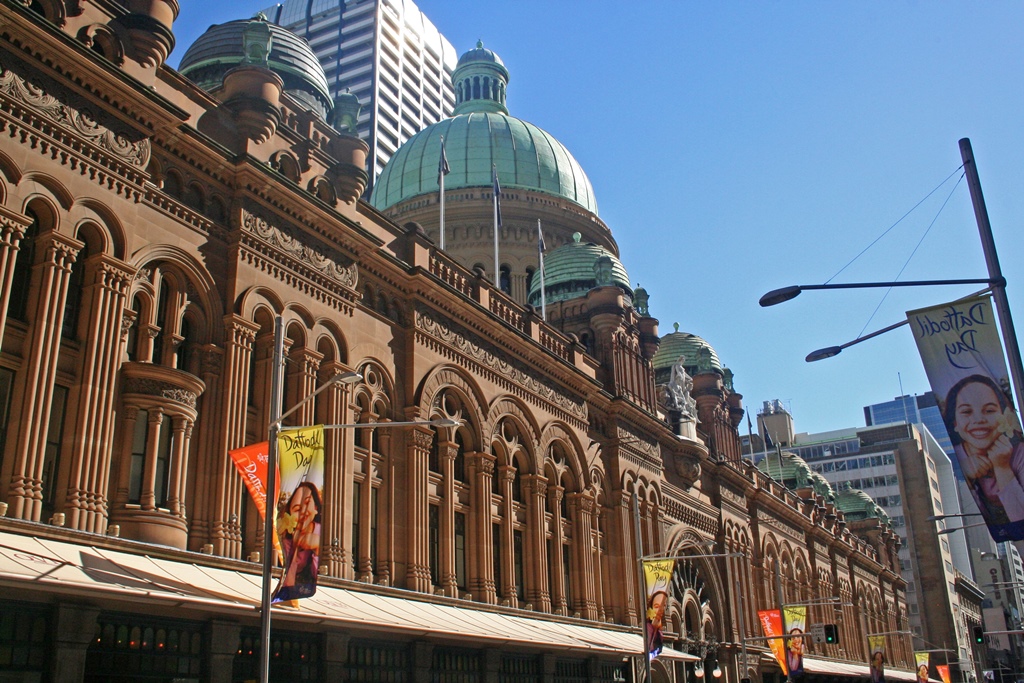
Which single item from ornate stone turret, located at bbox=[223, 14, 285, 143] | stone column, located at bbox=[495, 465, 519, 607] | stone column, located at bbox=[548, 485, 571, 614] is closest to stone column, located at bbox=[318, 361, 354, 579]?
ornate stone turret, located at bbox=[223, 14, 285, 143]

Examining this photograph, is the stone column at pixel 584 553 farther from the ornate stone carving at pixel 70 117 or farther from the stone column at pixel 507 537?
the ornate stone carving at pixel 70 117

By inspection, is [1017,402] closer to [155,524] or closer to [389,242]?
[155,524]

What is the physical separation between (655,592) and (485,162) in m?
35.9

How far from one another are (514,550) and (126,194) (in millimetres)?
20694

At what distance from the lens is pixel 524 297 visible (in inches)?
2447

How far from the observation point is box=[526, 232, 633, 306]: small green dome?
53625 millimetres

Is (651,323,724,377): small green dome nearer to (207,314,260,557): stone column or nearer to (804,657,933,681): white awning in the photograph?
(804,657,933,681): white awning

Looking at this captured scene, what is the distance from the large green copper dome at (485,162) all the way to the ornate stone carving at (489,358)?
2374 centimetres

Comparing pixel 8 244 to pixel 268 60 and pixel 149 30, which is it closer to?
pixel 149 30

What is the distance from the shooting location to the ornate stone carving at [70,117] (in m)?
21.5

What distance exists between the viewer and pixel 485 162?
65.9m

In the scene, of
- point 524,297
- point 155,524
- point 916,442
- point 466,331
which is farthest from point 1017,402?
point 916,442

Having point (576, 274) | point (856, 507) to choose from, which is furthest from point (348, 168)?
point (856, 507)

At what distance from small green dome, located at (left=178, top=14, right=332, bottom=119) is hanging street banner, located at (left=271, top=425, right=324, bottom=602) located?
19.5 metres
